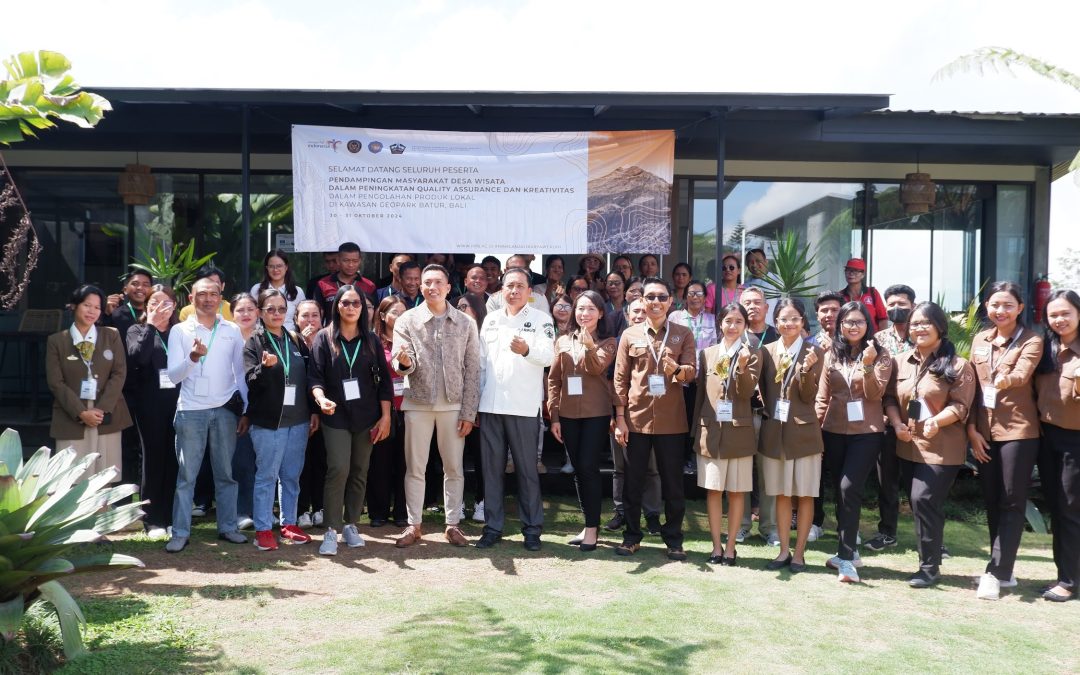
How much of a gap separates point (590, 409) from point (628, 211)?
2525 millimetres

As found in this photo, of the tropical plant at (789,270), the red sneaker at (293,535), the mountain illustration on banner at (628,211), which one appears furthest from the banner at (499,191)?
the red sneaker at (293,535)

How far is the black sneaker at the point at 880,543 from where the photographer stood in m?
6.37

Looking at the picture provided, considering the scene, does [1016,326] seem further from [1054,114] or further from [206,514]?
[206,514]

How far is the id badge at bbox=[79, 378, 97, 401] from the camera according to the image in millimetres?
5988

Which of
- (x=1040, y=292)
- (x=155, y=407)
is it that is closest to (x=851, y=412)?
(x=155, y=407)

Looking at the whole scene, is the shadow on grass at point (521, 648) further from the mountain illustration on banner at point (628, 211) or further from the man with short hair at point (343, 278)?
the mountain illustration on banner at point (628, 211)

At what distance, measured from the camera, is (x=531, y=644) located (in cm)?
422

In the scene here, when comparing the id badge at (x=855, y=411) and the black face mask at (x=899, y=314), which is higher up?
the black face mask at (x=899, y=314)

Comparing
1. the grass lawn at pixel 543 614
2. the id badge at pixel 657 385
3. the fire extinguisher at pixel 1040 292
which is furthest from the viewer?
the fire extinguisher at pixel 1040 292

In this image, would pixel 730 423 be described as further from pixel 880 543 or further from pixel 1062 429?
pixel 1062 429

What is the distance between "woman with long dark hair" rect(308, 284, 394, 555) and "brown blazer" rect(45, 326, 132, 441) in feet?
4.99

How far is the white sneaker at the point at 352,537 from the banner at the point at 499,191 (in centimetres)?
281

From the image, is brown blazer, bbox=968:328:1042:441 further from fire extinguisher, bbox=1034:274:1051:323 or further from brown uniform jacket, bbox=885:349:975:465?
fire extinguisher, bbox=1034:274:1051:323

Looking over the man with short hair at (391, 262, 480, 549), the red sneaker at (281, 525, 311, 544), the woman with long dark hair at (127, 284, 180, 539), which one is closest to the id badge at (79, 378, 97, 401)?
the woman with long dark hair at (127, 284, 180, 539)
